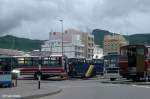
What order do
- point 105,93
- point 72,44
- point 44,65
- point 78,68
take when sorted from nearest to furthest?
point 105,93 < point 44,65 < point 78,68 < point 72,44

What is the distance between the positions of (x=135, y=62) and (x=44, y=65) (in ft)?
42.3

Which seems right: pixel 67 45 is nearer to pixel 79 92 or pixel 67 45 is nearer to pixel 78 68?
pixel 78 68

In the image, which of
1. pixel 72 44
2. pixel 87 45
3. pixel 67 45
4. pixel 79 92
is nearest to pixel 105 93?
pixel 79 92

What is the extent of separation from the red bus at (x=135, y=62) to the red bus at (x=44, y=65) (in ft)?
33.3

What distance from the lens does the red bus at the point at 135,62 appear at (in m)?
42.0

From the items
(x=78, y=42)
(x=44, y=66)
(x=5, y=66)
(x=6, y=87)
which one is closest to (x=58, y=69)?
(x=44, y=66)

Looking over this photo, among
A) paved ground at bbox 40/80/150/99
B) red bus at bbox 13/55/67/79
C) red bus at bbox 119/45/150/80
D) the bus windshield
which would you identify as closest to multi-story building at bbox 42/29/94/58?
the bus windshield

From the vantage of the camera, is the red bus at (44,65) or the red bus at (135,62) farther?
the red bus at (44,65)

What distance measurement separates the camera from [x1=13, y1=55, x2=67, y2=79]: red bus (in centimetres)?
5106

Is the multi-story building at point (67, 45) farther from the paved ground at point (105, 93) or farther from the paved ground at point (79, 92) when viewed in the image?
the paved ground at point (105, 93)

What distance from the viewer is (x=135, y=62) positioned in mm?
42688

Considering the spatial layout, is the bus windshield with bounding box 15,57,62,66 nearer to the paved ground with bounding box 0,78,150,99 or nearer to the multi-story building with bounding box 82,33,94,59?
the paved ground with bounding box 0,78,150,99

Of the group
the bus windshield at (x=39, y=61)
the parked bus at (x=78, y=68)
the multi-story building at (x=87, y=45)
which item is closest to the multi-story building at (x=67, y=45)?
the multi-story building at (x=87, y=45)

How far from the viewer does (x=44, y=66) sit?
5162cm
